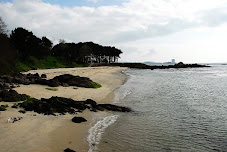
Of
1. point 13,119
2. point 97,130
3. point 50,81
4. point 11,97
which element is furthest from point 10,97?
point 50,81

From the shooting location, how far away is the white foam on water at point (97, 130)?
36.7 feet

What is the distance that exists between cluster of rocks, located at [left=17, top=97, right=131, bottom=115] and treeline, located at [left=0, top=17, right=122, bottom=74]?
25449 mm

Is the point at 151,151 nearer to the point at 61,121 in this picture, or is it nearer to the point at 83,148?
the point at 83,148

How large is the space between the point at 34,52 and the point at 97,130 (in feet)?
240

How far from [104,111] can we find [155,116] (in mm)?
4425

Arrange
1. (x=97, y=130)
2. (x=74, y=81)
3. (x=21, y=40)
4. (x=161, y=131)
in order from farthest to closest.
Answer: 1. (x=21, y=40)
2. (x=74, y=81)
3. (x=161, y=131)
4. (x=97, y=130)

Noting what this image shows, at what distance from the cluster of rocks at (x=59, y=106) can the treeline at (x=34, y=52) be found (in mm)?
25449

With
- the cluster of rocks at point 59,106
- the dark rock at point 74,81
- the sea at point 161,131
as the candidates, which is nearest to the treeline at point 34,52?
the dark rock at point 74,81

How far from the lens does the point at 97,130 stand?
13.5 m

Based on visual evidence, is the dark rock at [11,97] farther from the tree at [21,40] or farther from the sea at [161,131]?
the tree at [21,40]

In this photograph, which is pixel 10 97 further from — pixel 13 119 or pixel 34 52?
pixel 34 52

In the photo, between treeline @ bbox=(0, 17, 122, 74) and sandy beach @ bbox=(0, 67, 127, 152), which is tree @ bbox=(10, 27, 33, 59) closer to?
treeline @ bbox=(0, 17, 122, 74)

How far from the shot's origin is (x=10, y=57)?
46250mm

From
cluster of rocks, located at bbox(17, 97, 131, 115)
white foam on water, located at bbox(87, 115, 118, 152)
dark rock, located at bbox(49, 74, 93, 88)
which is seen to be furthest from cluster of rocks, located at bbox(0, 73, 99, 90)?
white foam on water, located at bbox(87, 115, 118, 152)
